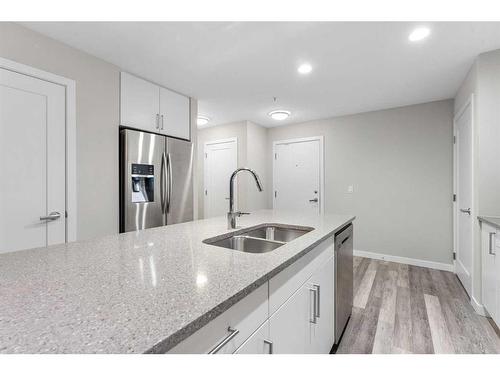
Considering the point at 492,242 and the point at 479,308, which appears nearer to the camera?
the point at 492,242

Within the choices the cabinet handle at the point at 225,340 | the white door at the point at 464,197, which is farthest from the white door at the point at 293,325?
the white door at the point at 464,197

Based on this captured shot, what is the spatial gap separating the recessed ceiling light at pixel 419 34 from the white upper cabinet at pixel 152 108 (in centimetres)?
256

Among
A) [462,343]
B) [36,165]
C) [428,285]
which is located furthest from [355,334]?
[36,165]

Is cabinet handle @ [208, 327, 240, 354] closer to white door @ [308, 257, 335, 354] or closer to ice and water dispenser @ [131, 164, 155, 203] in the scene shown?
white door @ [308, 257, 335, 354]

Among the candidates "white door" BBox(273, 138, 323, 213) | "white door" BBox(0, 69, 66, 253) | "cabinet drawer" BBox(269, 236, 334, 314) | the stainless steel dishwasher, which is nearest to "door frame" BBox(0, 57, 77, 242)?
"white door" BBox(0, 69, 66, 253)

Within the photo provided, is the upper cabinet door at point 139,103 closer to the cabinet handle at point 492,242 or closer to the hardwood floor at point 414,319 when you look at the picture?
the hardwood floor at point 414,319

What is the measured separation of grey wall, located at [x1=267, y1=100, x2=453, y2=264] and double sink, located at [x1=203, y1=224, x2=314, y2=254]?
2708 millimetres

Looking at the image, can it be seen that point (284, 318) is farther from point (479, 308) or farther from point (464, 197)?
point (464, 197)

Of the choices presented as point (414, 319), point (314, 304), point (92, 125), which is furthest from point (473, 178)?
point (92, 125)

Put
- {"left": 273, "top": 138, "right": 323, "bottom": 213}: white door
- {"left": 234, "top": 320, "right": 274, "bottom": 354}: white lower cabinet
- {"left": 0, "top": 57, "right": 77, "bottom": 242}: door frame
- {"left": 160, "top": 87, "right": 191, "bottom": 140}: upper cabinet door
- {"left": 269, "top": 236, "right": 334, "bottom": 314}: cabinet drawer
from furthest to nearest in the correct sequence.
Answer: {"left": 273, "top": 138, "right": 323, "bottom": 213}: white door → {"left": 160, "top": 87, "right": 191, "bottom": 140}: upper cabinet door → {"left": 0, "top": 57, "right": 77, "bottom": 242}: door frame → {"left": 269, "top": 236, "right": 334, "bottom": 314}: cabinet drawer → {"left": 234, "top": 320, "right": 274, "bottom": 354}: white lower cabinet

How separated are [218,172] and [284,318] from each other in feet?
13.4

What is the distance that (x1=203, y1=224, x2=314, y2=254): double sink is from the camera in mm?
1428

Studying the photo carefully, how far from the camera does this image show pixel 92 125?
7.53ft
